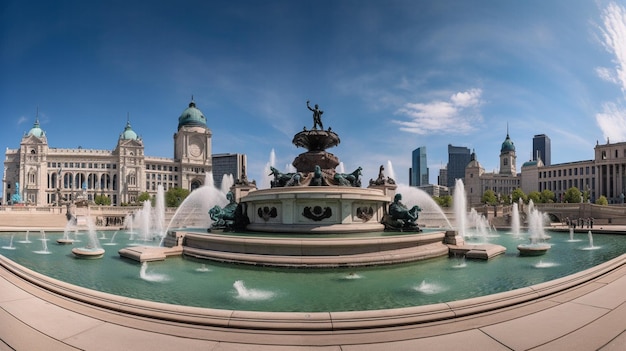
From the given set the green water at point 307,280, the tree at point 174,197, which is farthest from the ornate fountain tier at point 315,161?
the tree at point 174,197

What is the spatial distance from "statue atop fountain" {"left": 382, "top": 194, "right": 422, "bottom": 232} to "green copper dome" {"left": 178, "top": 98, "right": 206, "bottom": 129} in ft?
509

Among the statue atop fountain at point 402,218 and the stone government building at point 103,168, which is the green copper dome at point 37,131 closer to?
the stone government building at point 103,168

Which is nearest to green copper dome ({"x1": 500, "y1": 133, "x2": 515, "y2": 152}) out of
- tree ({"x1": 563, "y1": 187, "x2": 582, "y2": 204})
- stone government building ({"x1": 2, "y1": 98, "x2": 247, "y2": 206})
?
tree ({"x1": 563, "y1": 187, "x2": 582, "y2": 204})

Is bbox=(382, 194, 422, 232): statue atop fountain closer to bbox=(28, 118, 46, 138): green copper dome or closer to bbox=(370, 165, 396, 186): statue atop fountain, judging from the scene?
bbox=(370, 165, 396, 186): statue atop fountain

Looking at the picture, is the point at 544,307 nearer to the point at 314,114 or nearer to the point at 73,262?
the point at 73,262

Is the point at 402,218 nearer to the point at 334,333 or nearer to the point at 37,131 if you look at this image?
the point at 334,333

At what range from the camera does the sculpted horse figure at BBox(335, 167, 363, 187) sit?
68.1ft

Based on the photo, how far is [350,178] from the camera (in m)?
21.8

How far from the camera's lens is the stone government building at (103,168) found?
130250mm

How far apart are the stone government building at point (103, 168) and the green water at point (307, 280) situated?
119 metres

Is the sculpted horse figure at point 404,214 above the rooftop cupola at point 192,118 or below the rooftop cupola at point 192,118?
below

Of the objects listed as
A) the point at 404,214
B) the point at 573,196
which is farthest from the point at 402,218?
the point at 573,196

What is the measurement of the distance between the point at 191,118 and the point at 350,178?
153m

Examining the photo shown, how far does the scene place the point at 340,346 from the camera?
450 centimetres
